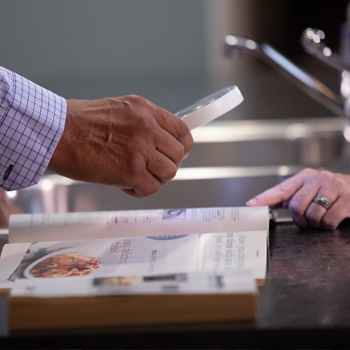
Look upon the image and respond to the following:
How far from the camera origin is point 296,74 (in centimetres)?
133

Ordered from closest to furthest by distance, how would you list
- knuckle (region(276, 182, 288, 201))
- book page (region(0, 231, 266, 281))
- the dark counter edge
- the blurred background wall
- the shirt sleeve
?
the dark counter edge < book page (region(0, 231, 266, 281)) < the shirt sleeve < knuckle (region(276, 182, 288, 201)) < the blurred background wall

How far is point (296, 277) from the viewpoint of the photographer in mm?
577

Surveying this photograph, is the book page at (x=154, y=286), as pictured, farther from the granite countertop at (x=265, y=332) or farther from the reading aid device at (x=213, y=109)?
the reading aid device at (x=213, y=109)

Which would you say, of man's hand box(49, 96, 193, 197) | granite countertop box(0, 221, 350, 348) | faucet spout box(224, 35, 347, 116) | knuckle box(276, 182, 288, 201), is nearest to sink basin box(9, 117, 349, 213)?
faucet spout box(224, 35, 347, 116)

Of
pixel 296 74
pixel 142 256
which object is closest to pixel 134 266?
pixel 142 256

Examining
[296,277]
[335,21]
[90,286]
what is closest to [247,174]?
[296,277]

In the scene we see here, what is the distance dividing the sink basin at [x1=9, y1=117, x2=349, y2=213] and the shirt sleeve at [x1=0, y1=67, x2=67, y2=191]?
41cm

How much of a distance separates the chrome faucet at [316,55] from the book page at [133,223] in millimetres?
602

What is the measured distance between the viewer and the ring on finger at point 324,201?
749 millimetres

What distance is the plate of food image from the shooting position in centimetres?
60

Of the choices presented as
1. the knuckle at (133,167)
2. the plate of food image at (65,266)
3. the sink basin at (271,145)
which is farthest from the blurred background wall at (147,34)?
the plate of food image at (65,266)

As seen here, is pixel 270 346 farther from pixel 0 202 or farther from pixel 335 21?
pixel 335 21

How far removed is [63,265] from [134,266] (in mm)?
91

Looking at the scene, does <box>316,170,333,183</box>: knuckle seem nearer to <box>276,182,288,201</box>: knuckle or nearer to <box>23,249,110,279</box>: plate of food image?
<box>276,182,288,201</box>: knuckle
